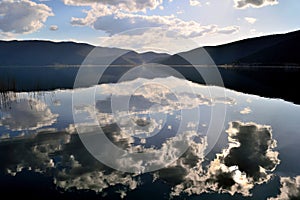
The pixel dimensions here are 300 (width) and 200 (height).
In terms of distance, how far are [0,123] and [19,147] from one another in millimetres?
9819

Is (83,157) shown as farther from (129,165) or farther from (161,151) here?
(161,151)

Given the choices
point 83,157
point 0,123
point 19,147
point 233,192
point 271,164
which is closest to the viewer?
point 233,192

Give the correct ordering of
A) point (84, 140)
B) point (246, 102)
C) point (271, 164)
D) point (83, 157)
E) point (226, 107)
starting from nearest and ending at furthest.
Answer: point (271, 164), point (83, 157), point (84, 140), point (226, 107), point (246, 102)

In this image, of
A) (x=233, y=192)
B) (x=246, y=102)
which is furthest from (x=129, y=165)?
(x=246, y=102)

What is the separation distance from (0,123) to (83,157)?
14577mm

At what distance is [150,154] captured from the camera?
60.0 ft

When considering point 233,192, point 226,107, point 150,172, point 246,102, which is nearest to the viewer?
point 233,192

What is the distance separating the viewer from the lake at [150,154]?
1352 cm

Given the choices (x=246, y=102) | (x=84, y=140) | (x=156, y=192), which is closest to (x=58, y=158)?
(x=84, y=140)

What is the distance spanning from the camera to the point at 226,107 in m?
38.0

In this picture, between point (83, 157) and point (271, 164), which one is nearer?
point (271, 164)

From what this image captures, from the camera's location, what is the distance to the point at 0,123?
2786 cm

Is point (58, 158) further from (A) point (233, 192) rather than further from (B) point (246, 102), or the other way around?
(B) point (246, 102)

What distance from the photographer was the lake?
532 inches
